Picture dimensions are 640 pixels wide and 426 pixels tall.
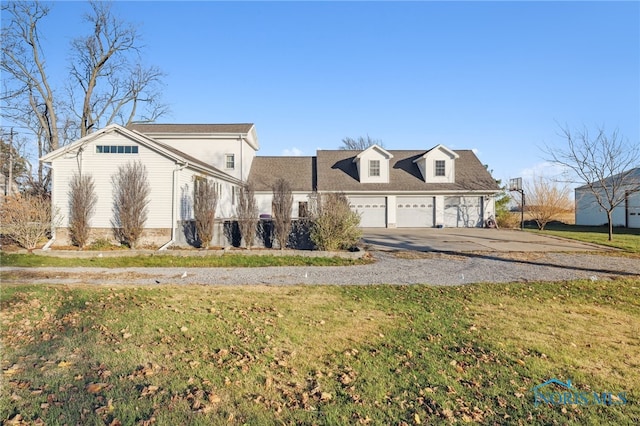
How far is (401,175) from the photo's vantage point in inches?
1048

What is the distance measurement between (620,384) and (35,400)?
17.5 feet

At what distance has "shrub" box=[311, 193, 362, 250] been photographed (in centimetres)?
1242

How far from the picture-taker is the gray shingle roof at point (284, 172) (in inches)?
1024

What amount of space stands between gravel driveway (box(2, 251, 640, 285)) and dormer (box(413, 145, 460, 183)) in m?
14.7

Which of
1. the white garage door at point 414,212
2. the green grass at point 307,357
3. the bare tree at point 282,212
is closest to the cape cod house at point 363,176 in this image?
the white garage door at point 414,212

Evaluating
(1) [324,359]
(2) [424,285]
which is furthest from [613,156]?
(1) [324,359]

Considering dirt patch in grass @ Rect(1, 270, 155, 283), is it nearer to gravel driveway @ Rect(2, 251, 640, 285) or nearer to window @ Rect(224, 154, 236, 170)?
gravel driveway @ Rect(2, 251, 640, 285)

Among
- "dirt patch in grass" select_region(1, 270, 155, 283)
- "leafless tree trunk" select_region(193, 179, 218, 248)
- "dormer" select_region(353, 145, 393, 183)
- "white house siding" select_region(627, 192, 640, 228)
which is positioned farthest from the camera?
"white house siding" select_region(627, 192, 640, 228)

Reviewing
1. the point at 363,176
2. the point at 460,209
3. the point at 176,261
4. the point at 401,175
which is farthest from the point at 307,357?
the point at 401,175

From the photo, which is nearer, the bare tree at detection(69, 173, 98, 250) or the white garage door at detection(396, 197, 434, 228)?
the bare tree at detection(69, 173, 98, 250)

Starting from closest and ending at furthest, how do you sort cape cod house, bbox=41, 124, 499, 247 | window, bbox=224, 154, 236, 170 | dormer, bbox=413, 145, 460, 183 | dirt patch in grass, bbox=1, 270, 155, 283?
dirt patch in grass, bbox=1, 270, 155, 283 → cape cod house, bbox=41, 124, 499, 247 → window, bbox=224, 154, 236, 170 → dormer, bbox=413, 145, 460, 183

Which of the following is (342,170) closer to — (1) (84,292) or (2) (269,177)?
(2) (269,177)

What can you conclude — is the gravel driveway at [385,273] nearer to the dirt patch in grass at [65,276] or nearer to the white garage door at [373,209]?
the dirt patch in grass at [65,276]

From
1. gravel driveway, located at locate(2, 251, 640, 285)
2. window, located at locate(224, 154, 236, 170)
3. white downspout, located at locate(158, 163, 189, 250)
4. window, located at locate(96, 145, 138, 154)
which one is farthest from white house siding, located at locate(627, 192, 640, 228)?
window, located at locate(96, 145, 138, 154)
